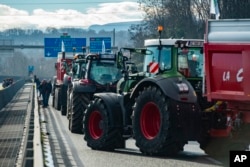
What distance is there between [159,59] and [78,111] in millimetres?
6931

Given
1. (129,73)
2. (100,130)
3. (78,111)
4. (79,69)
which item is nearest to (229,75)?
(129,73)

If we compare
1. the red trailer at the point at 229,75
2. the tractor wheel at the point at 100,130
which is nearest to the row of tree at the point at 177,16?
the tractor wheel at the point at 100,130

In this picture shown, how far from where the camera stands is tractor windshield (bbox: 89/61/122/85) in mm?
22312

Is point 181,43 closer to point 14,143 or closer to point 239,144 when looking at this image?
point 239,144

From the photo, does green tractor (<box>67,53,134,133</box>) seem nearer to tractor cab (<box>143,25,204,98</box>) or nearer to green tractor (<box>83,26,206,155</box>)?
green tractor (<box>83,26,206,155</box>)

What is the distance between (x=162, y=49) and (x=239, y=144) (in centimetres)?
279

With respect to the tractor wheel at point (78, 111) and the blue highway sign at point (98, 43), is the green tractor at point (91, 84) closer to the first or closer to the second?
the tractor wheel at point (78, 111)

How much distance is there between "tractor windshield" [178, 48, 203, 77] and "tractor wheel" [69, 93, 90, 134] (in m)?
7.02

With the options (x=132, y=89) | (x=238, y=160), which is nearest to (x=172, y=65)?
(x=132, y=89)

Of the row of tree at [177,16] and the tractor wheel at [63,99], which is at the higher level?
the row of tree at [177,16]

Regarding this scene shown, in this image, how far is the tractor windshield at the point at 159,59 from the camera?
47.3ft

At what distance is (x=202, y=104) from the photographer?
13477mm

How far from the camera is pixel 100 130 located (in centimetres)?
1620

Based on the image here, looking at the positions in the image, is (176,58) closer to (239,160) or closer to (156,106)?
(156,106)
